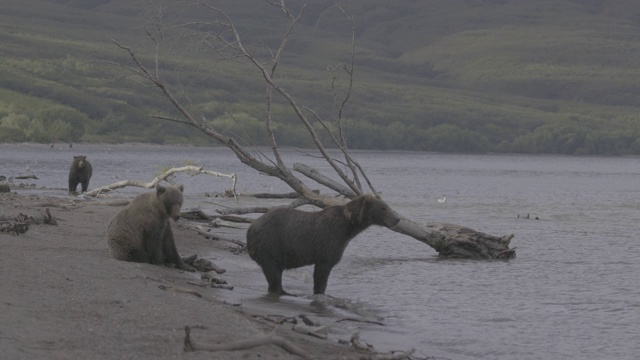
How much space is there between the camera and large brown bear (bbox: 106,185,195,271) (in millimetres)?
12344

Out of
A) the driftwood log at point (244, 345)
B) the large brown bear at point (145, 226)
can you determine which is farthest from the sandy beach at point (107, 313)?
the large brown bear at point (145, 226)

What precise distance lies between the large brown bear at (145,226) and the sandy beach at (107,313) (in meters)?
0.20

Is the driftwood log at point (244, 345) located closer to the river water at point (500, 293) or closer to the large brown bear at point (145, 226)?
the river water at point (500, 293)

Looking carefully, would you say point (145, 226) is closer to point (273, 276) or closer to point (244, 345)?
point (273, 276)

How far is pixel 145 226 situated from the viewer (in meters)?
12.4

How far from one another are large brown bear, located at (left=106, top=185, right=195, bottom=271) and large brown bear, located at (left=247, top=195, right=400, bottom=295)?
3.24ft

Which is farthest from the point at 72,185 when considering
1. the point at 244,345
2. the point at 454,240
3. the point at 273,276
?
the point at 244,345

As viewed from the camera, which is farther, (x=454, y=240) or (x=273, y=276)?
(x=454, y=240)

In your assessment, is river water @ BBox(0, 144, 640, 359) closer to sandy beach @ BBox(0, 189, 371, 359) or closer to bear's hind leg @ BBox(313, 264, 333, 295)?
bear's hind leg @ BBox(313, 264, 333, 295)

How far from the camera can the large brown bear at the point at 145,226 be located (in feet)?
40.5

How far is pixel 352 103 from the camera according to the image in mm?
149500

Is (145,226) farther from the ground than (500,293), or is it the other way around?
(145,226)

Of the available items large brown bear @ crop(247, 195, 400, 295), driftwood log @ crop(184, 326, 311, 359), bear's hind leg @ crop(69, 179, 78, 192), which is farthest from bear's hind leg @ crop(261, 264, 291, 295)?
bear's hind leg @ crop(69, 179, 78, 192)

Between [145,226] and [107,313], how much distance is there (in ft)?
13.6
